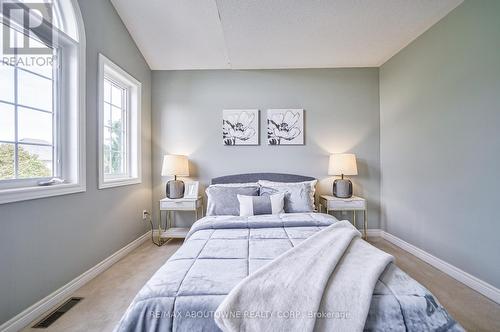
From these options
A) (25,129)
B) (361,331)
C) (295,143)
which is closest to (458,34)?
(295,143)

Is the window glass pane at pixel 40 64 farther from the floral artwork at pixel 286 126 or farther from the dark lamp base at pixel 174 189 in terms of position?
the floral artwork at pixel 286 126

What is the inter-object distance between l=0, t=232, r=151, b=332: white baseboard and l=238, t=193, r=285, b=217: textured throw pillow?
1.59 metres

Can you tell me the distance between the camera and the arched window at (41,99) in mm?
1646

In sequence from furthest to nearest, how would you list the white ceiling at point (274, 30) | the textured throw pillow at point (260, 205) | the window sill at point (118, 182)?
the textured throw pillow at point (260, 205), the window sill at point (118, 182), the white ceiling at point (274, 30)

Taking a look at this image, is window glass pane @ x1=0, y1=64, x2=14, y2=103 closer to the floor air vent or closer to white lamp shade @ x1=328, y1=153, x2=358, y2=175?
the floor air vent

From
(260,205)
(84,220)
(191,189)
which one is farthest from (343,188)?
(84,220)

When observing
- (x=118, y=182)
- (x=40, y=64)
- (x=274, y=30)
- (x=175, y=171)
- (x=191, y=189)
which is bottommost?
(x=191, y=189)

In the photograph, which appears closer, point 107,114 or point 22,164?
point 22,164

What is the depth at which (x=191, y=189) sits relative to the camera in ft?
11.3

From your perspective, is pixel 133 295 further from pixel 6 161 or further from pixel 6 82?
pixel 6 82

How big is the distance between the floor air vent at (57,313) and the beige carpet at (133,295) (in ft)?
0.13

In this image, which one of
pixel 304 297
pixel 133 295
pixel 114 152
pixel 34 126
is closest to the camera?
pixel 304 297

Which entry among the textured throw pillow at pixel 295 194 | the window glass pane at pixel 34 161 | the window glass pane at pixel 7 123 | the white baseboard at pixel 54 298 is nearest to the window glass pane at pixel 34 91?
the window glass pane at pixel 7 123

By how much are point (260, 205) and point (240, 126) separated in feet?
4.79
